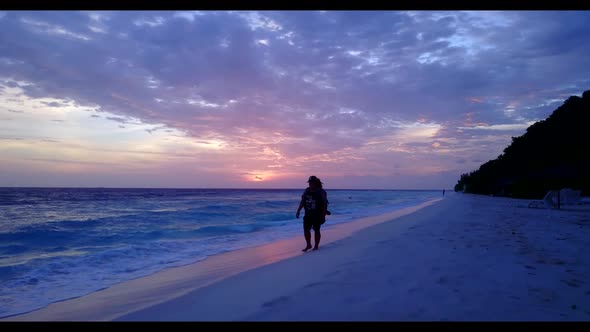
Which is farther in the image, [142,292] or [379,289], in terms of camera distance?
[142,292]

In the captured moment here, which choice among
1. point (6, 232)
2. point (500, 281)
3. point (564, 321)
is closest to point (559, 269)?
point (500, 281)

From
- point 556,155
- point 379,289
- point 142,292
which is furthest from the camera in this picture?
point 556,155

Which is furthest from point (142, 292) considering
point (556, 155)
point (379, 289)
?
point (556, 155)

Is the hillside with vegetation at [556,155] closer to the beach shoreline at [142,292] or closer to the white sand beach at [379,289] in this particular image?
the white sand beach at [379,289]

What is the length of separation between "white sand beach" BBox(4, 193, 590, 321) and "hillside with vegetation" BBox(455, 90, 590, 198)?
1935cm

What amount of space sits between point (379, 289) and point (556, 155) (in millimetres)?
29554

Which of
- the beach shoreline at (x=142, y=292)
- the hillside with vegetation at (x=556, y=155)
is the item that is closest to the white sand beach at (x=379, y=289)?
the beach shoreline at (x=142, y=292)

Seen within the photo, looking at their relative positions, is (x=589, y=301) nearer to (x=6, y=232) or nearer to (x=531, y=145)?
(x=6, y=232)

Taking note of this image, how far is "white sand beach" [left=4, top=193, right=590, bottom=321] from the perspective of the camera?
3.68m

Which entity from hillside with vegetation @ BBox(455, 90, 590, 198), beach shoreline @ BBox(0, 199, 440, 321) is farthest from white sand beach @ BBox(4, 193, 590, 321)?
hillside with vegetation @ BBox(455, 90, 590, 198)

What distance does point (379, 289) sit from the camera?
14.9ft

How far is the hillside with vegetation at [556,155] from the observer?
75.5ft

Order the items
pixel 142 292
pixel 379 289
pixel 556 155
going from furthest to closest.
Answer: pixel 556 155 < pixel 142 292 < pixel 379 289

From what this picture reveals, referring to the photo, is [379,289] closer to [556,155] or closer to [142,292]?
[142,292]
